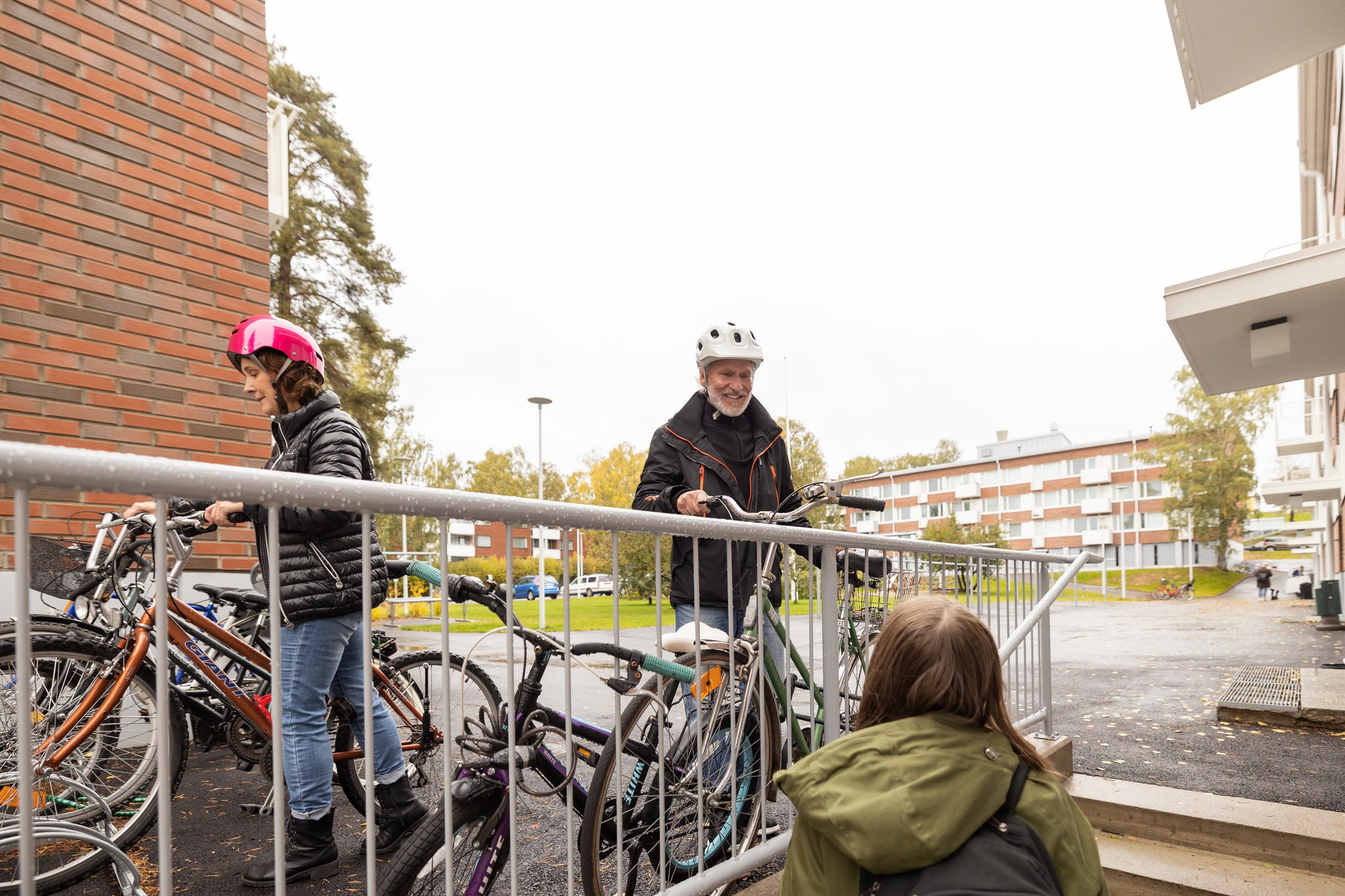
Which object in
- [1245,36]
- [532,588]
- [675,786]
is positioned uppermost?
[1245,36]

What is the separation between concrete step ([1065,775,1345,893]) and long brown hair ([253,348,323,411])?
385 cm

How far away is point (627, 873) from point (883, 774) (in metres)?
1.28

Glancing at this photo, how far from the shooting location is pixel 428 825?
6.76ft

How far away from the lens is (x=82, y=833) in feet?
7.31

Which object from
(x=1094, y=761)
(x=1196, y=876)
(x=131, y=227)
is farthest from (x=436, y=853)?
(x=131, y=227)

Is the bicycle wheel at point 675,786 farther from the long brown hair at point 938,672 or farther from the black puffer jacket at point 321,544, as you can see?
the black puffer jacket at point 321,544

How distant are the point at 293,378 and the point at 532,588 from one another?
4.88 ft

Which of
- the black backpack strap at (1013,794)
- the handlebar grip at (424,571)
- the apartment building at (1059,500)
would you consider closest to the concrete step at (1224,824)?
the black backpack strap at (1013,794)

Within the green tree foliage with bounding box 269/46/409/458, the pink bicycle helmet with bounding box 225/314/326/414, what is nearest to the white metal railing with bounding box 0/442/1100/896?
the pink bicycle helmet with bounding box 225/314/326/414

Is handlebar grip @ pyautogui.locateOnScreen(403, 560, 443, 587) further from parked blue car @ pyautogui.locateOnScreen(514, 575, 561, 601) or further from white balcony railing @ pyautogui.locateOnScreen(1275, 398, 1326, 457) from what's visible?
white balcony railing @ pyautogui.locateOnScreen(1275, 398, 1326, 457)

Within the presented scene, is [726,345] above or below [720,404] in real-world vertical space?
above

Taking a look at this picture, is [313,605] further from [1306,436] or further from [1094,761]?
[1306,436]

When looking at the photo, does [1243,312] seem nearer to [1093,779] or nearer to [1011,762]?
[1093,779]

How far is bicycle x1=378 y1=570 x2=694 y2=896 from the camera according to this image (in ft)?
6.70
